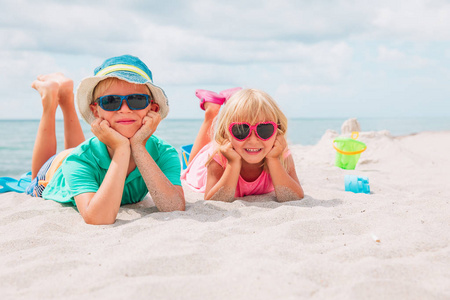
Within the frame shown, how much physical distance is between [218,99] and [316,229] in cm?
285

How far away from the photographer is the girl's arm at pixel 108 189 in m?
2.88

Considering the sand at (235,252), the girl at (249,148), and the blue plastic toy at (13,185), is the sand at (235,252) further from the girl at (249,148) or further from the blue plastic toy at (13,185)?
the blue plastic toy at (13,185)

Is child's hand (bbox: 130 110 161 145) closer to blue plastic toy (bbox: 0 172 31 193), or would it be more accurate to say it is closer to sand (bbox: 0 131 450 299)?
sand (bbox: 0 131 450 299)

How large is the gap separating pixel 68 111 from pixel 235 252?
3.40 meters

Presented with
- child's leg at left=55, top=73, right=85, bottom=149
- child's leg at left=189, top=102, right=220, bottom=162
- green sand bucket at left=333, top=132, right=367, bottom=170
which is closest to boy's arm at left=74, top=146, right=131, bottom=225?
child's leg at left=55, top=73, right=85, bottom=149

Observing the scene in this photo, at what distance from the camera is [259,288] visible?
1754 mm

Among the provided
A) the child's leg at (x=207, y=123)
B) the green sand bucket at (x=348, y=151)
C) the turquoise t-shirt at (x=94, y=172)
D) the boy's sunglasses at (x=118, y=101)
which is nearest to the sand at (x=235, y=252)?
the turquoise t-shirt at (x=94, y=172)

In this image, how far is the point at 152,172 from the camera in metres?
3.10

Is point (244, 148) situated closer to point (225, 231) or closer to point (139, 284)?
point (225, 231)

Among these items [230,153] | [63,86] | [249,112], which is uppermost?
[63,86]

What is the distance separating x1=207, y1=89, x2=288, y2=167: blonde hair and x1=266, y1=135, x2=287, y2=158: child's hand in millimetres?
96

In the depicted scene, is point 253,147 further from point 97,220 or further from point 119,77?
point 97,220

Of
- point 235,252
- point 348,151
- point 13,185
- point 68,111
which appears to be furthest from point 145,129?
point 348,151

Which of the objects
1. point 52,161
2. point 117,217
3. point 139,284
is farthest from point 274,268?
point 52,161
